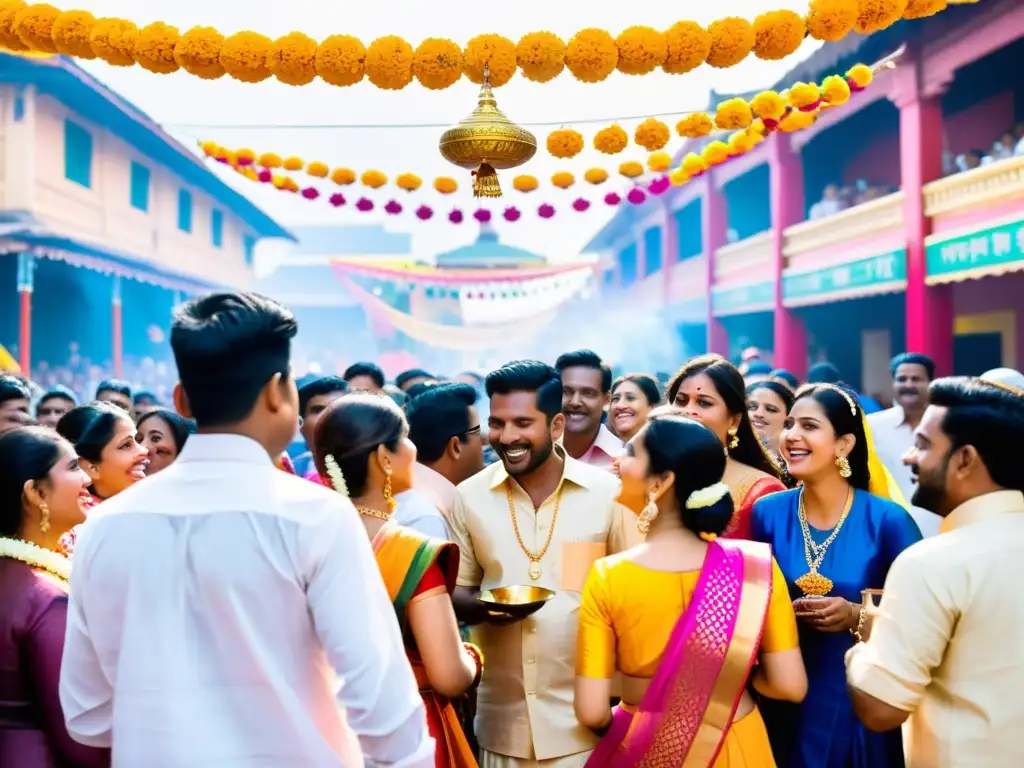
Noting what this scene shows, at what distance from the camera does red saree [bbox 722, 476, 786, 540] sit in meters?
3.43

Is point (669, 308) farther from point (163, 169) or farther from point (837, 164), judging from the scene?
point (163, 169)

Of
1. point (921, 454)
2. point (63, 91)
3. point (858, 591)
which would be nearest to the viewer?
point (921, 454)

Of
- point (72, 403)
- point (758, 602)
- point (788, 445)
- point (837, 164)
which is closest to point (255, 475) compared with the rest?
point (758, 602)

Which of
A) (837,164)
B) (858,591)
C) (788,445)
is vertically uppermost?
(837,164)

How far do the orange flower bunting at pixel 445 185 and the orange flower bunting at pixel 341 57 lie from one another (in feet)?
12.5

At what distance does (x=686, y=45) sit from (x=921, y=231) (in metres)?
6.46

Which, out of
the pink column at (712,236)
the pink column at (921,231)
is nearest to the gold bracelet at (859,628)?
the pink column at (921,231)

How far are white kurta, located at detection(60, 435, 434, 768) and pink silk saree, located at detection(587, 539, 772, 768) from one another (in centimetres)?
84

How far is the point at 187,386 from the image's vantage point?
1.73 m

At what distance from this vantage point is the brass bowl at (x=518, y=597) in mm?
2570

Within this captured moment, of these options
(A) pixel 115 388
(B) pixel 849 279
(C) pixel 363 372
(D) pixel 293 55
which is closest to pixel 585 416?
(C) pixel 363 372

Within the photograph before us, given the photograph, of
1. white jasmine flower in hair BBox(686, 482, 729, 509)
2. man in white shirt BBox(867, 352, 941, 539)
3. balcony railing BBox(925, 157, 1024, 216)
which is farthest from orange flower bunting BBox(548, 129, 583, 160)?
white jasmine flower in hair BBox(686, 482, 729, 509)

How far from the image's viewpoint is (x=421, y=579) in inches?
87.9

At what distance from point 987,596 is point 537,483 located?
1512 millimetres
